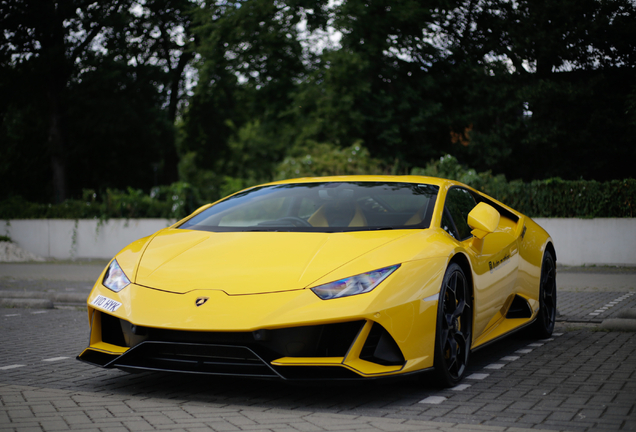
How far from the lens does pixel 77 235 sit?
20.7 m

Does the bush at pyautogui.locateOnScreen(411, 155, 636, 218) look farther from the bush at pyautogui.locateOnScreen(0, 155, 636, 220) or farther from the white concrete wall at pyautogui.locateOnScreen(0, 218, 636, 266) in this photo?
the white concrete wall at pyautogui.locateOnScreen(0, 218, 636, 266)

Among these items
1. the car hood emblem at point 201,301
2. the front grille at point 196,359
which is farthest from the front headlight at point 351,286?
the car hood emblem at point 201,301

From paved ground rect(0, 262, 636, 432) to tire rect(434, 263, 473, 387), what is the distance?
0.12 meters

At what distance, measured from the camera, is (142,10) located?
3441 centimetres

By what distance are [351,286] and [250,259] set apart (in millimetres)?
687

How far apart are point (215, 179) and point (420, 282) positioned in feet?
188

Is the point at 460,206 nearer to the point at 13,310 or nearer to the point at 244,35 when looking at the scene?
the point at 13,310

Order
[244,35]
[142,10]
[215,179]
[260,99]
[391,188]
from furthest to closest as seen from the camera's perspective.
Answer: [215,179] → [142,10] → [260,99] → [244,35] → [391,188]

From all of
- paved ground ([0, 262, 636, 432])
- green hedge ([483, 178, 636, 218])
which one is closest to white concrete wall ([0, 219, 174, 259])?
green hedge ([483, 178, 636, 218])

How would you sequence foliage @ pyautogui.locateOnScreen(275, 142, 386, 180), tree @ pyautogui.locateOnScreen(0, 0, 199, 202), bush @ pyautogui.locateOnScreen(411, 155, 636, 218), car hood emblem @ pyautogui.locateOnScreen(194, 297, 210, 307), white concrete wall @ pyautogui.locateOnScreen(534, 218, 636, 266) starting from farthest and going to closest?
1. tree @ pyautogui.locateOnScreen(0, 0, 199, 202)
2. foliage @ pyautogui.locateOnScreen(275, 142, 386, 180)
3. bush @ pyautogui.locateOnScreen(411, 155, 636, 218)
4. white concrete wall @ pyautogui.locateOnScreen(534, 218, 636, 266)
5. car hood emblem @ pyautogui.locateOnScreen(194, 297, 210, 307)

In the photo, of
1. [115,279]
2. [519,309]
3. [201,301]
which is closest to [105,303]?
[115,279]

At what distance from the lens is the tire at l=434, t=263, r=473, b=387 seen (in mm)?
4086

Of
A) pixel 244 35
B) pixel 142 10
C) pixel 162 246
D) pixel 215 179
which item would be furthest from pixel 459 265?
pixel 215 179

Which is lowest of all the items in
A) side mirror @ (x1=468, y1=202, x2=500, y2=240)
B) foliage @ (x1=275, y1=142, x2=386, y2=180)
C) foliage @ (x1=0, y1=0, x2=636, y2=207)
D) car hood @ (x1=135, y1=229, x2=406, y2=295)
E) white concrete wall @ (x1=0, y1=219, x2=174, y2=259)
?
white concrete wall @ (x1=0, y1=219, x2=174, y2=259)
